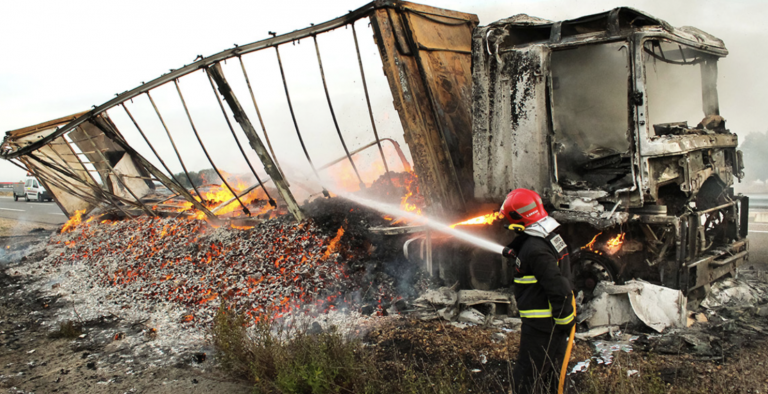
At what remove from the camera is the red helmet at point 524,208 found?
2891 millimetres

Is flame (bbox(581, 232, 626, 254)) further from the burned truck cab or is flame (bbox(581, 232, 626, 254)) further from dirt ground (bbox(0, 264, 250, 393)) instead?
dirt ground (bbox(0, 264, 250, 393))

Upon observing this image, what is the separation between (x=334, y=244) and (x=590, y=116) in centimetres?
385

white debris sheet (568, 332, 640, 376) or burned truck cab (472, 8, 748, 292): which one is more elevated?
burned truck cab (472, 8, 748, 292)

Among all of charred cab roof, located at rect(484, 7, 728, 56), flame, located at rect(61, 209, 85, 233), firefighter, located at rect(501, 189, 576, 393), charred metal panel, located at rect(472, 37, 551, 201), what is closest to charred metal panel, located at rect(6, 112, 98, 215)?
flame, located at rect(61, 209, 85, 233)

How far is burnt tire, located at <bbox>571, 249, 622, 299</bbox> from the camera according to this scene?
176 inches

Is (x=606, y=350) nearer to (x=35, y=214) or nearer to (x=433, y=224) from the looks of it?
(x=433, y=224)

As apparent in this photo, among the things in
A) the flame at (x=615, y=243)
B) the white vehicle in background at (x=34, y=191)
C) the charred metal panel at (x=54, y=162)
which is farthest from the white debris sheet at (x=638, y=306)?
the white vehicle in background at (x=34, y=191)

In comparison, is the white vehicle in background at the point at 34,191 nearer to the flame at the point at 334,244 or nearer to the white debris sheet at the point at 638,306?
the flame at the point at 334,244

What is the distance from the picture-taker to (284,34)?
572 centimetres

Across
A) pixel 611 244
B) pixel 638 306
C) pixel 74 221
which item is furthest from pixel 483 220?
pixel 74 221

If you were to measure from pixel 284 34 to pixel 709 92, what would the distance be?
5.42 metres

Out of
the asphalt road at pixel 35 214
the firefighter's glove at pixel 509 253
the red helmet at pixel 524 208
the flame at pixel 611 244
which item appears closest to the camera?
the red helmet at pixel 524 208

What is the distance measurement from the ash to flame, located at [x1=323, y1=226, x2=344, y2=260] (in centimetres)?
2

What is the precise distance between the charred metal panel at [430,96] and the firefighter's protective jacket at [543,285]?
223 cm
